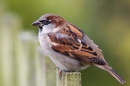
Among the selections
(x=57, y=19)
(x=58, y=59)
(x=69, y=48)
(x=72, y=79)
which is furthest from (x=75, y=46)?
(x=72, y=79)

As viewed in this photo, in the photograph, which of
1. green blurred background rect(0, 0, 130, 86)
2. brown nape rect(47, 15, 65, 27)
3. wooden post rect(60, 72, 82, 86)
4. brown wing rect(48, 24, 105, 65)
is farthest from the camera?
green blurred background rect(0, 0, 130, 86)

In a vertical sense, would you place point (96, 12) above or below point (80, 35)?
above

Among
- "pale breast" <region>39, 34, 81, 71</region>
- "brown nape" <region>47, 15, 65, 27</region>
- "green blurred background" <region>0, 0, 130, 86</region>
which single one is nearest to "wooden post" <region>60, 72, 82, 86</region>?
"pale breast" <region>39, 34, 81, 71</region>

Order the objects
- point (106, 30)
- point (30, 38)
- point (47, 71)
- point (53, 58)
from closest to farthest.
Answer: point (47, 71) < point (53, 58) < point (30, 38) < point (106, 30)

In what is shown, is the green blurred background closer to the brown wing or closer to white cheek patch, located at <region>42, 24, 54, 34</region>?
white cheek patch, located at <region>42, 24, 54, 34</region>

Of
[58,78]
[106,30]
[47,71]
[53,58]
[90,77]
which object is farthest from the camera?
[106,30]

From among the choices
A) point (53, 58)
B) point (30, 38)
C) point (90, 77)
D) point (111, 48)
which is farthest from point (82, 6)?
point (53, 58)

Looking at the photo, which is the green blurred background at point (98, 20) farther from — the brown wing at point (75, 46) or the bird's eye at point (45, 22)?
the brown wing at point (75, 46)

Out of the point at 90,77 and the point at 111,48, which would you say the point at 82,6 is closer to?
the point at 111,48
